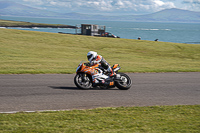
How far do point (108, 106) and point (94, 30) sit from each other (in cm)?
5814

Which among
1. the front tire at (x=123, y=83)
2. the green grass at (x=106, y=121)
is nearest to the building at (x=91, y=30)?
the front tire at (x=123, y=83)

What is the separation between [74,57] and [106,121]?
22.2m

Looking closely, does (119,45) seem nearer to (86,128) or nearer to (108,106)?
(108,106)

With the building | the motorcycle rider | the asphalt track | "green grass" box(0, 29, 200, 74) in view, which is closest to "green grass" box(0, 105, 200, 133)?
the asphalt track

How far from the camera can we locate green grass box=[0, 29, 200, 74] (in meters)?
19.8

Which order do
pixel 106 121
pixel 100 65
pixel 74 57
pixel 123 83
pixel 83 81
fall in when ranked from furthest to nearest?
pixel 74 57 → pixel 123 83 → pixel 100 65 → pixel 83 81 → pixel 106 121

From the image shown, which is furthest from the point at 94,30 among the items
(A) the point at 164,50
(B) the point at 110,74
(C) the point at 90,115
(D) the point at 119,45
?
(C) the point at 90,115

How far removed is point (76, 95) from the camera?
10.7m

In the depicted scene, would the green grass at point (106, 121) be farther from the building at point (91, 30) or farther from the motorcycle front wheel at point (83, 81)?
the building at point (91, 30)

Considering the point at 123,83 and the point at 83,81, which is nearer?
the point at 83,81

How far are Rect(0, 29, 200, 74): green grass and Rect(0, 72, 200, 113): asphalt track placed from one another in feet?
13.4

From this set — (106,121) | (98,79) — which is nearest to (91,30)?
(98,79)

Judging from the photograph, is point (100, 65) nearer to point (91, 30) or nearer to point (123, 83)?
point (123, 83)

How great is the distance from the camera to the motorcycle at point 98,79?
11.9 metres
